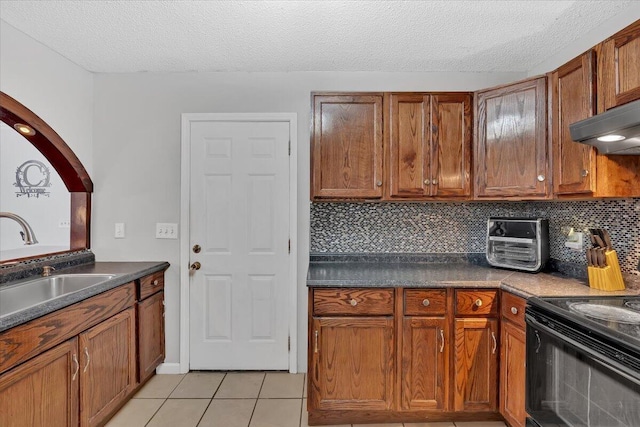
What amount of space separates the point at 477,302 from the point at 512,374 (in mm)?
405

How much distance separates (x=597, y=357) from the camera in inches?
50.8

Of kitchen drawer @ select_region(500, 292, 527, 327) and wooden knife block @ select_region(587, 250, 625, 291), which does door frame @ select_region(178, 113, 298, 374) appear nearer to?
kitchen drawer @ select_region(500, 292, 527, 327)

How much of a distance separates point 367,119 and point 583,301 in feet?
5.11

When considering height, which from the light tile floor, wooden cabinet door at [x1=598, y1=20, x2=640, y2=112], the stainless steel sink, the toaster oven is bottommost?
the light tile floor

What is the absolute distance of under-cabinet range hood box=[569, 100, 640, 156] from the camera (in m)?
1.34

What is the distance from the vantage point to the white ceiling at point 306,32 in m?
1.84

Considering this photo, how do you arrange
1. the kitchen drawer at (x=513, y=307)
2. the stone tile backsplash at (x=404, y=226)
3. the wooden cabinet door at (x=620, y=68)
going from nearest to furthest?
1. the wooden cabinet door at (x=620, y=68)
2. the kitchen drawer at (x=513, y=307)
3. the stone tile backsplash at (x=404, y=226)

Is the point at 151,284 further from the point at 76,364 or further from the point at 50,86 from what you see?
the point at 50,86

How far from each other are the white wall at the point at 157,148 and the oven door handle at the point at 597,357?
5.33ft

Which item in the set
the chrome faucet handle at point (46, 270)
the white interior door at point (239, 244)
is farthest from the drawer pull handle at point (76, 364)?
the white interior door at point (239, 244)

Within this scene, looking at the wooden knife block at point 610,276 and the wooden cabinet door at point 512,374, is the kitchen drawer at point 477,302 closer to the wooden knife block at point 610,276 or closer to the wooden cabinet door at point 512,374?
the wooden cabinet door at point 512,374

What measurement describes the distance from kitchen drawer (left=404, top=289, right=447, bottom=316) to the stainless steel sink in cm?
181

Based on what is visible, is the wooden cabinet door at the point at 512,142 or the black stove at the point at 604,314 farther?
the wooden cabinet door at the point at 512,142

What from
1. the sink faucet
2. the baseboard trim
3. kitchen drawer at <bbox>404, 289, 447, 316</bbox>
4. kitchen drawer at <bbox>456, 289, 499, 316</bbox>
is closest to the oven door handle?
kitchen drawer at <bbox>456, 289, 499, 316</bbox>
